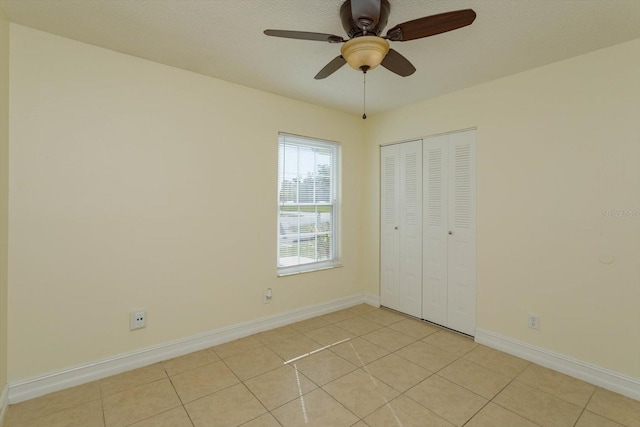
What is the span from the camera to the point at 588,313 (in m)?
2.36

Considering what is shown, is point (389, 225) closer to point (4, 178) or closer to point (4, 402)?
point (4, 178)

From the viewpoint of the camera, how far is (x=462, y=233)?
313 cm

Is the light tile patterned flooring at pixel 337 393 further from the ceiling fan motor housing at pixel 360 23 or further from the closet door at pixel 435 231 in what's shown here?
the ceiling fan motor housing at pixel 360 23

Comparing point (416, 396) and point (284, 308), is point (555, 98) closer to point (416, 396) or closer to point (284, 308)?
point (416, 396)

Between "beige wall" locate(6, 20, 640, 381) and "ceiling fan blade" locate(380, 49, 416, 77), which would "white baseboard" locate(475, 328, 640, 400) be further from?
"ceiling fan blade" locate(380, 49, 416, 77)

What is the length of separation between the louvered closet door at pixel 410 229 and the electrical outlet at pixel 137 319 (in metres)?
2.72

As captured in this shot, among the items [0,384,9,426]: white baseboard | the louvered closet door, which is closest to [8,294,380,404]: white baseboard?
[0,384,9,426]: white baseboard

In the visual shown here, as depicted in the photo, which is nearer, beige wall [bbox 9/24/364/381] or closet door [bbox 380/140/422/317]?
beige wall [bbox 9/24/364/381]

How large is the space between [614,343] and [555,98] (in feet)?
6.35

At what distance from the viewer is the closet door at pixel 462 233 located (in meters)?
3.05

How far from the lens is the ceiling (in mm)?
1833

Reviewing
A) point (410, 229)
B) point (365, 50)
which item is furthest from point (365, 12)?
point (410, 229)

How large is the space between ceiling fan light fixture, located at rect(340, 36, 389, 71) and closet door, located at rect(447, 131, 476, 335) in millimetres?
1754

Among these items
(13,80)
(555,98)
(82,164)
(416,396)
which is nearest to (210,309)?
(82,164)
